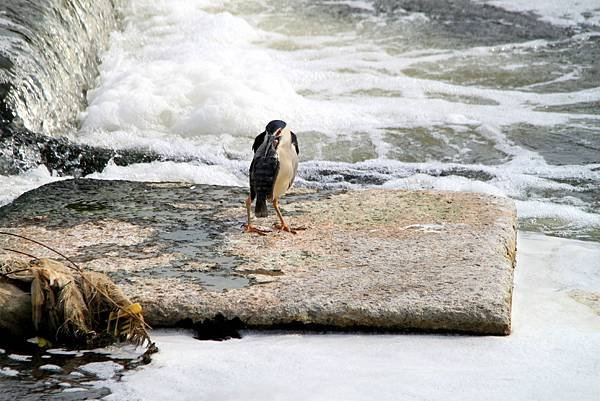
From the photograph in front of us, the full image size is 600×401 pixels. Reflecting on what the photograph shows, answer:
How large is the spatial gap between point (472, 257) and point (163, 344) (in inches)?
55.3

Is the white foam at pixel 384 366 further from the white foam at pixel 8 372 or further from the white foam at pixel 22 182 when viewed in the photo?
the white foam at pixel 22 182

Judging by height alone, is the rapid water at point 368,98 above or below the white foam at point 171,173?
above

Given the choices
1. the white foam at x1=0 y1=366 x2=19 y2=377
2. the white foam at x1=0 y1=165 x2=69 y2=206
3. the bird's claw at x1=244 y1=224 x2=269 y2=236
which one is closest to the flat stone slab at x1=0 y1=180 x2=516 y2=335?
the bird's claw at x1=244 y1=224 x2=269 y2=236

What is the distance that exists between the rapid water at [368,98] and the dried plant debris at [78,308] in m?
2.20

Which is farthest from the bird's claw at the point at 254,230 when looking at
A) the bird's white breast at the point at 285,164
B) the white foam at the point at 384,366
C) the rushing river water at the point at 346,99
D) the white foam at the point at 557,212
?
the white foam at the point at 557,212

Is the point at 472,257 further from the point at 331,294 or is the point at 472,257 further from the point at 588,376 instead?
the point at 588,376

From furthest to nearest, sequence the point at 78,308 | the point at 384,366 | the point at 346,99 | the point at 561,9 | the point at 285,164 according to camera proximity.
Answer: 1. the point at 561,9
2. the point at 346,99
3. the point at 285,164
4. the point at 78,308
5. the point at 384,366

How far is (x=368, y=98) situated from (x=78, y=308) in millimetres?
5546

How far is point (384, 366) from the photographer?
3.16m

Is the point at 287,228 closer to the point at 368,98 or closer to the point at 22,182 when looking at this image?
the point at 22,182

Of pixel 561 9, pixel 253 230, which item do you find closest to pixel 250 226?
pixel 253 230

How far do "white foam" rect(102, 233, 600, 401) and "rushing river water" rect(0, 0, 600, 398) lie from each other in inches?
42.7

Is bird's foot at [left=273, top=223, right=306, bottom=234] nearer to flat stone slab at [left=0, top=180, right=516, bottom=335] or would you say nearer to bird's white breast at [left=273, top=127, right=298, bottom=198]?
→ flat stone slab at [left=0, top=180, right=516, bottom=335]

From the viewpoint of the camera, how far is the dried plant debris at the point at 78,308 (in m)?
3.27
